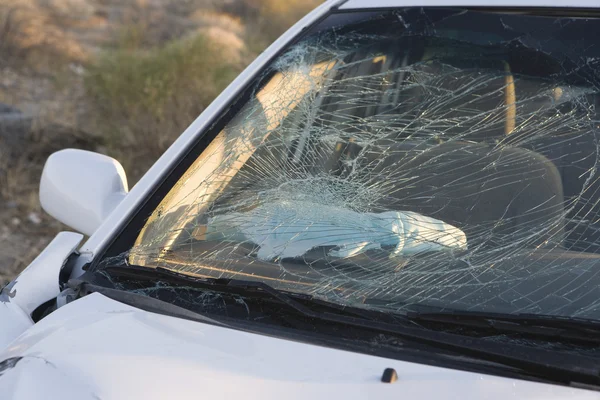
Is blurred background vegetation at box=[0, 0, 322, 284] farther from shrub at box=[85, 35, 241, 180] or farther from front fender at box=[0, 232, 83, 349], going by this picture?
front fender at box=[0, 232, 83, 349]

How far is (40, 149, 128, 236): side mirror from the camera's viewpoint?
1.93m

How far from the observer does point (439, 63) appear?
6.93 ft

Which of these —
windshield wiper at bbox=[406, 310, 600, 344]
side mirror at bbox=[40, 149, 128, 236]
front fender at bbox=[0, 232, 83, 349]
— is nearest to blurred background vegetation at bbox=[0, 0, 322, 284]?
side mirror at bbox=[40, 149, 128, 236]

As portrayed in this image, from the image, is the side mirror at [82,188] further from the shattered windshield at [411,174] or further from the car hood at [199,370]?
the car hood at [199,370]

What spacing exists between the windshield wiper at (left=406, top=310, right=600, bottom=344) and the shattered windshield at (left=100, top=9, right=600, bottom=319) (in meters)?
0.04

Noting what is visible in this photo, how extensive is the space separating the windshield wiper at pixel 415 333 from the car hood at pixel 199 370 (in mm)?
36

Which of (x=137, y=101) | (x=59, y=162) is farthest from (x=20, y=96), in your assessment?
(x=59, y=162)

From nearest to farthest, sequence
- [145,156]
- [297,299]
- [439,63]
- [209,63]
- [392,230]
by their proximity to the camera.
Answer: [297,299]
[392,230]
[439,63]
[145,156]
[209,63]


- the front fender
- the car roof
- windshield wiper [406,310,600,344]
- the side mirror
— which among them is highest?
the car roof

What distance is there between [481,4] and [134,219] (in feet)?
3.81

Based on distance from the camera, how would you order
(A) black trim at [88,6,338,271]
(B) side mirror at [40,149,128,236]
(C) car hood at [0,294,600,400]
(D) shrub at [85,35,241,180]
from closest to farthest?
(C) car hood at [0,294,600,400] < (A) black trim at [88,6,338,271] < (B) side mirror at [40,149,128,236] < (D) shrub at [85,35,241,180]

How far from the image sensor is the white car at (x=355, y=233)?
4.40ft

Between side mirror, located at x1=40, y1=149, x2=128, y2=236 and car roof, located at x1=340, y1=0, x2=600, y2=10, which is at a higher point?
car roof, located at x1=340, y1=0, x2=600, y2=10

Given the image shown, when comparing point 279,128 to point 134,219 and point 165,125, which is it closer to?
point 134,219
